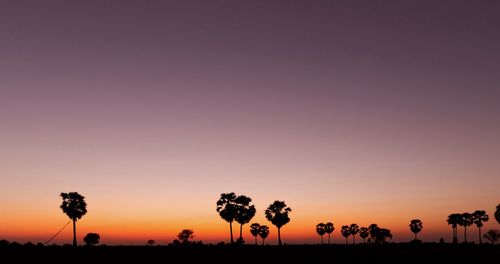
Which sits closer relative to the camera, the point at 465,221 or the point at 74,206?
the point at 74,206

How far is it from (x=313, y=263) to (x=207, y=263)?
10.5 m

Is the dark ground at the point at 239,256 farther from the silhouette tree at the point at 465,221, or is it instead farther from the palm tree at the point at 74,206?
the silhouette tree at the point at 465,221

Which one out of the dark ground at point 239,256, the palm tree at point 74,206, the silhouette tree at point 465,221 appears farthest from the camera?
the silhouette tree at point 465,221

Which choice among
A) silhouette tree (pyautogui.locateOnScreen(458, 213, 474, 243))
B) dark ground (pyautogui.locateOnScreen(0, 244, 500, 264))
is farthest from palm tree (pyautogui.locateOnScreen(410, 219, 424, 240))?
dark ground (pyautogui.locateOnScreen(0, 244, 500, 264))

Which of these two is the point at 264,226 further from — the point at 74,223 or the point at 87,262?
the point at 87,262

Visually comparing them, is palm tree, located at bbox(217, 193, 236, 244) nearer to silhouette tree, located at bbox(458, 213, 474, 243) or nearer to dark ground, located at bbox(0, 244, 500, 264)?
dark ground, located at bbox(0, 244, 500, 264)

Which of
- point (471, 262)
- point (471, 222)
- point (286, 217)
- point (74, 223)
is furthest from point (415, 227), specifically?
point (471, 262)

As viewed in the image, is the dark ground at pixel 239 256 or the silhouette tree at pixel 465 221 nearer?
the dark ground at pixel 239 256

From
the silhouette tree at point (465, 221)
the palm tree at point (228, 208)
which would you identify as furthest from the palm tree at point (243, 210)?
the silhouette tree at point (465, 221)

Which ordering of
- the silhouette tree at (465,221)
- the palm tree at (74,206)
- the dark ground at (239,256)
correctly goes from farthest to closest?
1. the silhouette tree at (465,221)
2. the palm tree at (74,206)
3. the dark ground at (239,256)

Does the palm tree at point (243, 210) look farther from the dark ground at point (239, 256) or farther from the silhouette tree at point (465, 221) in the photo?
the silhouette tree at point (465, 221)

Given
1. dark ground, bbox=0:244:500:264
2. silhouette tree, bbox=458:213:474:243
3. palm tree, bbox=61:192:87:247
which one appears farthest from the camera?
silhouette tree, bbox=458:213:474:243

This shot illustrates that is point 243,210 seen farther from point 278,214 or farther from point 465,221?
point 465,221

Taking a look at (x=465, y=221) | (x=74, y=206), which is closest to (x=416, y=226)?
(x=465, y=221)
